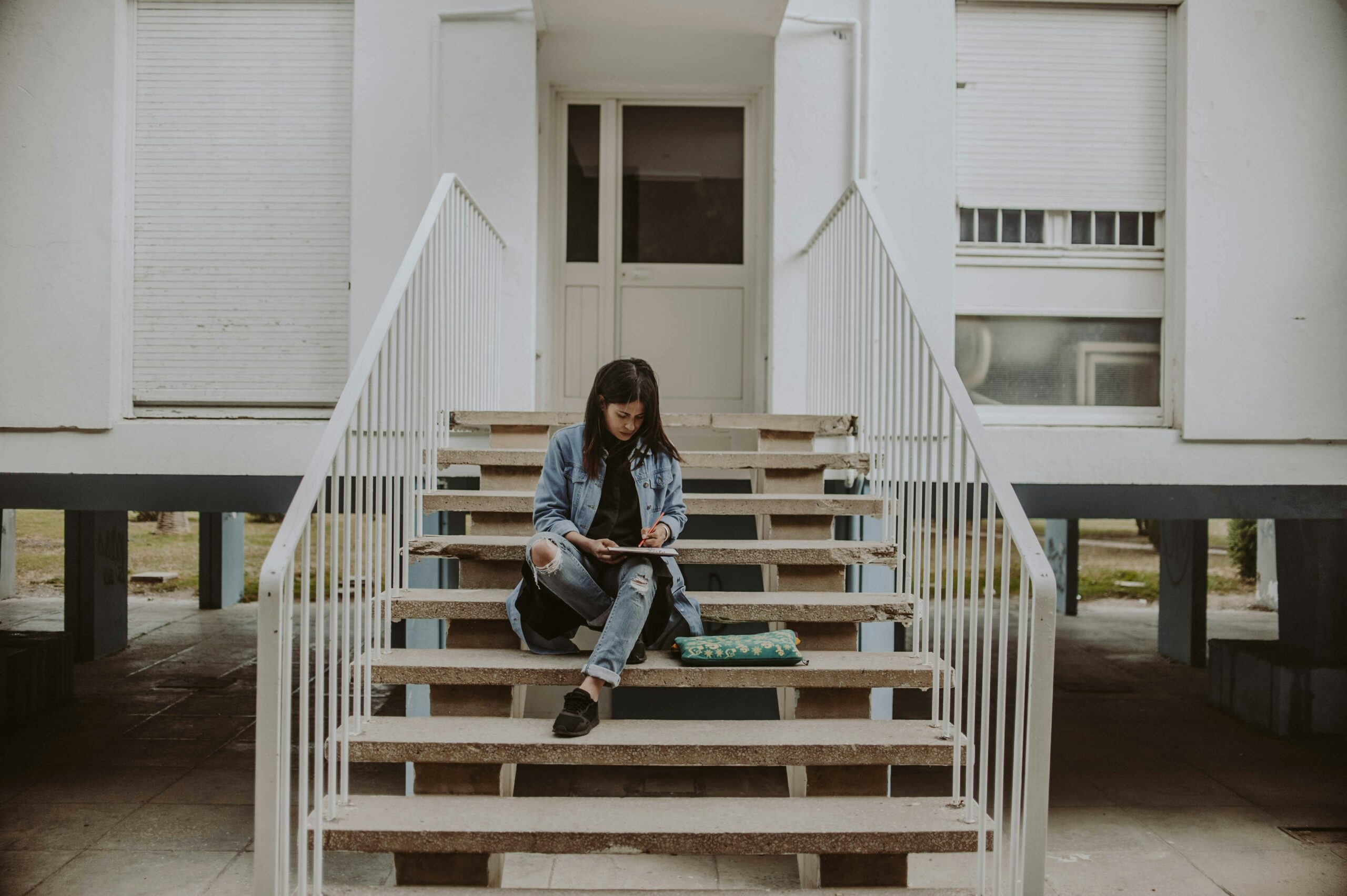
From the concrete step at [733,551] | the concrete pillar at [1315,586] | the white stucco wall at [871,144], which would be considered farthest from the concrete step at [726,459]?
the concrete pillar at [1315,586]

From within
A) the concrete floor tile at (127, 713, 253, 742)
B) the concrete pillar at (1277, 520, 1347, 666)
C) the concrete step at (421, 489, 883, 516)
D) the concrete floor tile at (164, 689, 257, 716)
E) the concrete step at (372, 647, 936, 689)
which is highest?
the concrete step at (421, 489, 883, 516)

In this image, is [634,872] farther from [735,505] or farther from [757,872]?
[735,505]

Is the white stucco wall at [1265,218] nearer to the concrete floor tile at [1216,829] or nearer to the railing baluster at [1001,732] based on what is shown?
the concrete floor tile at [1216,829]

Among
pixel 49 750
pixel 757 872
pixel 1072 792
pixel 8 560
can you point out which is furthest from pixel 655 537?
pixel 8 560

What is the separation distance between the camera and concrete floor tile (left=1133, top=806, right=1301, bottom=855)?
5.92 metres

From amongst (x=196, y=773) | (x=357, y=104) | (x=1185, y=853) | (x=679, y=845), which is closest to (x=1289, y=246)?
(x=1185, y=853)

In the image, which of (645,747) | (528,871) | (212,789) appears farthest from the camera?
(212,789)

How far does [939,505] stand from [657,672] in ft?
3.77

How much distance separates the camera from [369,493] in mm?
3402

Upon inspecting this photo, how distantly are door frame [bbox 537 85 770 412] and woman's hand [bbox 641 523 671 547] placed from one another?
3107mm

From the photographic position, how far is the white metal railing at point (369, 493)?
2602 mm

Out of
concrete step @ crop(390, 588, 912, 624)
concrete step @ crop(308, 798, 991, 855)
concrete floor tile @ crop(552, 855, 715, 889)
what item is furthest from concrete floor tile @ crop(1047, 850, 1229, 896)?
concrete step @ crop(308, 798, 991, 855)

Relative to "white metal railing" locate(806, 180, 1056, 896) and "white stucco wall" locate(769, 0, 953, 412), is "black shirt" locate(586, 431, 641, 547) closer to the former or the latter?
"white metal railing" locate(806, 180, 1056, 896)

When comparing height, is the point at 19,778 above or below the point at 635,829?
below
